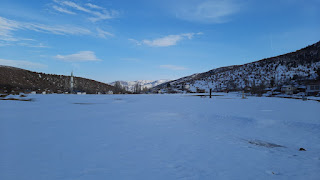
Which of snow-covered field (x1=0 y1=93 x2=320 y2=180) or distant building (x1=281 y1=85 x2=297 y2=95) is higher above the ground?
distant building (x1=281 y1=85 x2=297 y2=95)

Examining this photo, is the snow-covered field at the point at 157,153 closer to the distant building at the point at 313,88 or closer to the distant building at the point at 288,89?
the distant building at the point at 313,88

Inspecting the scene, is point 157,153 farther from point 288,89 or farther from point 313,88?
point 288,89

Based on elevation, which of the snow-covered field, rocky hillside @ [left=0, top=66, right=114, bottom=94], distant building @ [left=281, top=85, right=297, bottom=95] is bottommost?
the snow-covered field

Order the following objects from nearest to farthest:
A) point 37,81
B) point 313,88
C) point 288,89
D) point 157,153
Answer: point 157,153 → point 313,88 → point 288,89 → point 37,81

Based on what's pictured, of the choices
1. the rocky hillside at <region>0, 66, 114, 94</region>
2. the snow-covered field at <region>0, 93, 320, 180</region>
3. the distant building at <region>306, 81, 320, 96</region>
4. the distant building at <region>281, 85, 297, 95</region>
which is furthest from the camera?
the rocky hillside at <region>0, 66, 114, 94</region>

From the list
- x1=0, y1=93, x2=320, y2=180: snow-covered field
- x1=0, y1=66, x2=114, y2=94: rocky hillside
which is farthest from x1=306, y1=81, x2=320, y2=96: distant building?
x1=0, y1=66, x2=114, y2=94: rocky hillside

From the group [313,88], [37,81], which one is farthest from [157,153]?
[37,81]

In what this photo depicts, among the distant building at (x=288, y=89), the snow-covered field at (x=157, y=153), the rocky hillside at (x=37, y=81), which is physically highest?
the rocky hillside at (x=37, y=81)

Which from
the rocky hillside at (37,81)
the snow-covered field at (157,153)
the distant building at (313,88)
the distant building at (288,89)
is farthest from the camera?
the rocky hillside at (37,81)

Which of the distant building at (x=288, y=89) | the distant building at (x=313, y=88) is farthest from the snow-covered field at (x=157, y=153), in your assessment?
the distant building at (x=288, y=89)

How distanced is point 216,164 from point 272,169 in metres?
1.44

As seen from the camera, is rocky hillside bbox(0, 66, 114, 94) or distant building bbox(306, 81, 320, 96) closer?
distant building bbox(306, 81, 320, 96)

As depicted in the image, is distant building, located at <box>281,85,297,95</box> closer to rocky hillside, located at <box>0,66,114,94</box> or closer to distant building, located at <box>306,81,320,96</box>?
distant building, located at <box>306,81,320,96</box>

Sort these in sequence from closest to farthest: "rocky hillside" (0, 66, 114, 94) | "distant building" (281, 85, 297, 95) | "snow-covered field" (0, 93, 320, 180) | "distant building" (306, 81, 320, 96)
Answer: "snow-covered field" (0, 93, 320, 180)
"distant building" (306, 81, 320, 96)
"distant building" (281, 85, 297, 95)
"rocky hillside" (0, 66, 114, 94)
